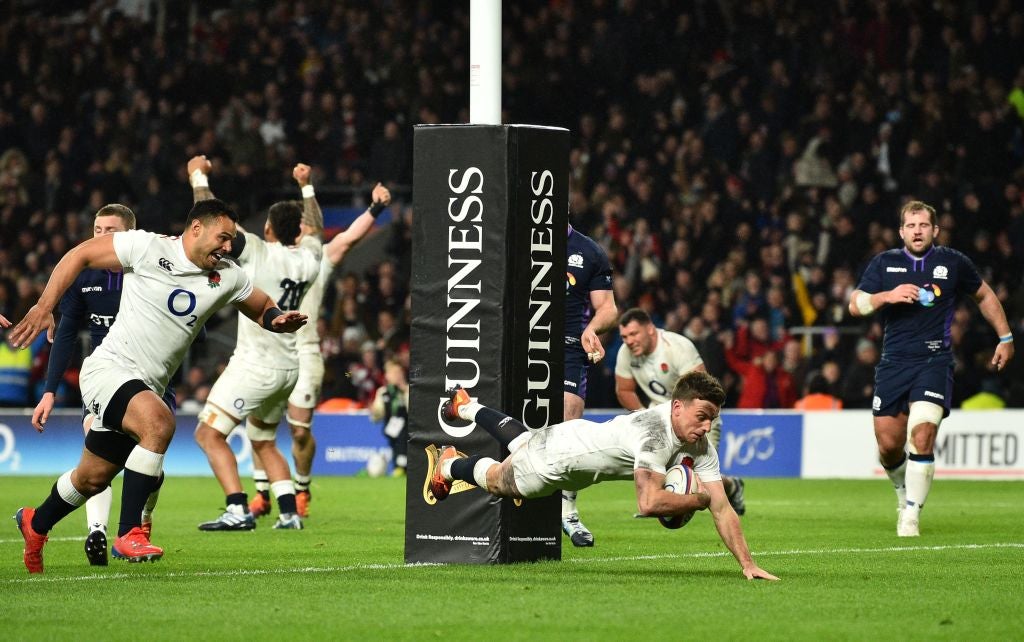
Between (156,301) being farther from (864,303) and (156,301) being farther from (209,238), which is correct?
(864,303)

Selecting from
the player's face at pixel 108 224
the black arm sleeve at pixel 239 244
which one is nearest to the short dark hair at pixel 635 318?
the black arm sleeve at pixel 239 244

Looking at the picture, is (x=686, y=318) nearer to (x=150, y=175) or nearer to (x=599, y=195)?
(x=599, y=195)

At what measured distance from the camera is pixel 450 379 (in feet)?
32.2

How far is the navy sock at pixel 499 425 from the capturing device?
30.6ft

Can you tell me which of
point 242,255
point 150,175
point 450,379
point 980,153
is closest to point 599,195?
point 980,153

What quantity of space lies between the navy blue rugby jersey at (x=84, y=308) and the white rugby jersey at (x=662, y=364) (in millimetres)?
5505

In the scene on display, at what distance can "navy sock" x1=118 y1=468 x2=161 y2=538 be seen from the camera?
31.8ft

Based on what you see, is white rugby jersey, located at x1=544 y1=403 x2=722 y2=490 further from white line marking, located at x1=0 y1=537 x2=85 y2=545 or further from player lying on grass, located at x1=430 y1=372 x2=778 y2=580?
white line marking, located at x1=0 y1=537 x2=85 y2=545

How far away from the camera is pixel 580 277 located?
39.6 feet

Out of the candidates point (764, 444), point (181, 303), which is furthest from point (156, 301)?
point (764, 444)

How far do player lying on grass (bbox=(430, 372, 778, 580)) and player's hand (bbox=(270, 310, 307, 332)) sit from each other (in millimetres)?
964

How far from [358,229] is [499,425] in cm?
428

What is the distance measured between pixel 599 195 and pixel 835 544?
531 inches

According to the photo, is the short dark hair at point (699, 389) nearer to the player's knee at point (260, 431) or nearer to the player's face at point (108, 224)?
the player's face at point (108, 224)
